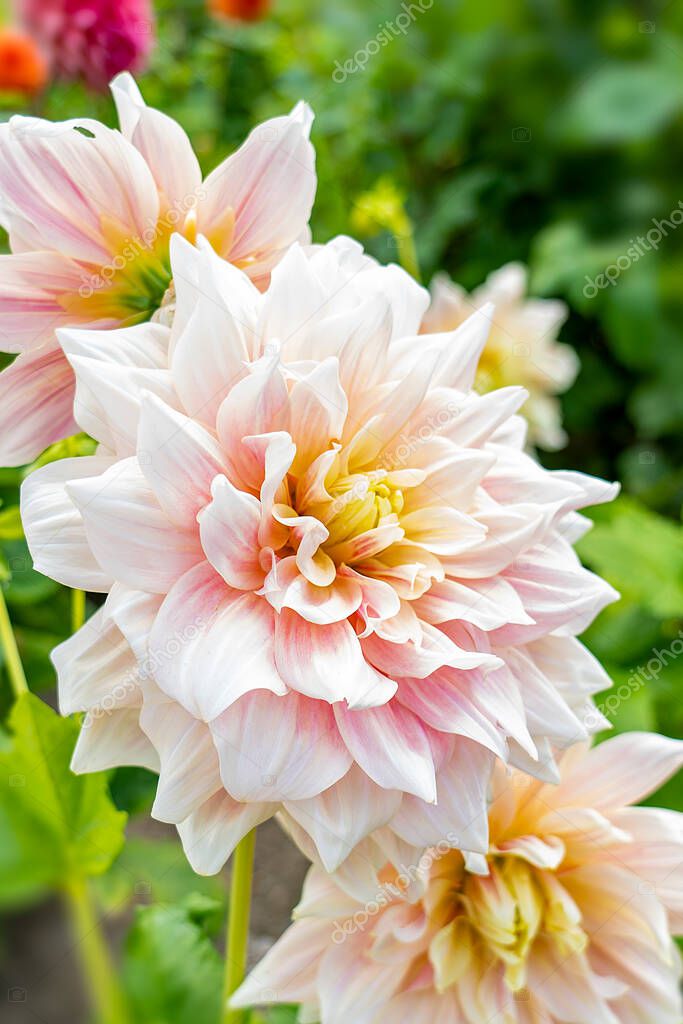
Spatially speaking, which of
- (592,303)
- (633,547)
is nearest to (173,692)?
(633,547)

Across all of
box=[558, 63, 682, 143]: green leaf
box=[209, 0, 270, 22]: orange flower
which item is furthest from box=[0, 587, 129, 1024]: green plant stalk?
box=[558, 63, 682, 143]: green leaf

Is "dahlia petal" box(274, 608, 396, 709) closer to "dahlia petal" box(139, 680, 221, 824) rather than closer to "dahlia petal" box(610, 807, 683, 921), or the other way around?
"dahlia petal" box(139, 680, 221, 824)

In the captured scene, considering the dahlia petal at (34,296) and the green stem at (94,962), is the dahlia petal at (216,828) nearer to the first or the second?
the green stem at (94,962)

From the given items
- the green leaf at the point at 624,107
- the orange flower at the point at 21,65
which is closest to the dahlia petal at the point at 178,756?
the orange flower at the point at 21,65

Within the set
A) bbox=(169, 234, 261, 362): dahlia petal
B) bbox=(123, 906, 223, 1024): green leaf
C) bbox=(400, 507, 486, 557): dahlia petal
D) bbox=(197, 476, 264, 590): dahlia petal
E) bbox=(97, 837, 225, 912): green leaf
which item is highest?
bbox=(169, 234, 261, 362): dahlia petal

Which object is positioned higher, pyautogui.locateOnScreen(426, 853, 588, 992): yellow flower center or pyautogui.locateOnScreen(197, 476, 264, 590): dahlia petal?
pyautogui.locateOnScreen(197, 476, 264, 590): dahlia petal
